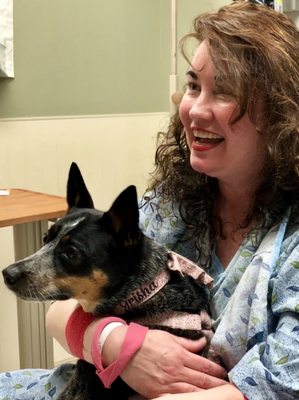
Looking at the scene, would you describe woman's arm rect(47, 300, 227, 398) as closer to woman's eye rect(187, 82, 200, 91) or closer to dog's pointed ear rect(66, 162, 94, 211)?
dog's pointed ear rect(66, 162, 94, 211)

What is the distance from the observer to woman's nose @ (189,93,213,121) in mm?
1103

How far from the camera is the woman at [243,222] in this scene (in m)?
0.96

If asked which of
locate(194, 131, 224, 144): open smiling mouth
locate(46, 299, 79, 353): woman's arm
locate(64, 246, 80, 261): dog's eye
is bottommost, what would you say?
locate(46, 299, 79, 353): woman's arm

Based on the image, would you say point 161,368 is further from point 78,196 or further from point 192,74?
point 192,74

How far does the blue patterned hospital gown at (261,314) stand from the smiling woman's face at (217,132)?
149 millimetres

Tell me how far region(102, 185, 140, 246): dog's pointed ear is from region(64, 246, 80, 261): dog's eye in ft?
0.26

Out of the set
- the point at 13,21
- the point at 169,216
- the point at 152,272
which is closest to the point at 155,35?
the point at 13,21

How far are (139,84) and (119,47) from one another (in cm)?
24

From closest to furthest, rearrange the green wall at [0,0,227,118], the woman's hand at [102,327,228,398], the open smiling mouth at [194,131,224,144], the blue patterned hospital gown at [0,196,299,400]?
the blue patterned hospital gown at [0,196,299,400], the woman's hand at [102,327,228,398], the open smiling mouth at [194,131,224,144], the green wall at [0,0,227,118]

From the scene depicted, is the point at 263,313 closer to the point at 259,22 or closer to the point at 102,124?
the point at 259,22

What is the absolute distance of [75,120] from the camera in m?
2.66

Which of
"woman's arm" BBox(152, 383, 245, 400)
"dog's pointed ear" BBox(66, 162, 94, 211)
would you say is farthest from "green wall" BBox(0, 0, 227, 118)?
"woman's arm" BBox(152, 383, 245, 400)

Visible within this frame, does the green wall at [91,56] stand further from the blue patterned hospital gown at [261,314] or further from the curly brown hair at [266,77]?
the blue patterned hospital gown at [261,314]

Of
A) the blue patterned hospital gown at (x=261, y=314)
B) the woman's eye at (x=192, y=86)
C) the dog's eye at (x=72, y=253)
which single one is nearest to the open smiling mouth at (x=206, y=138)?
the woman's eye at (x=192, y=86)
